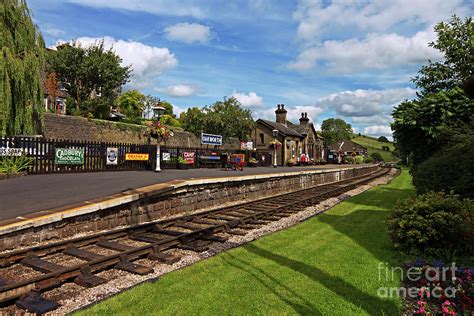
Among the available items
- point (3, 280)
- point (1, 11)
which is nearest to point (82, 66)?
point (1, 11)

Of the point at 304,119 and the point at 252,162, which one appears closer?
the point at 252,162

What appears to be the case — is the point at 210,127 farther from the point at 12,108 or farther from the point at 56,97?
the point at 12,108

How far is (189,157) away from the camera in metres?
24.9

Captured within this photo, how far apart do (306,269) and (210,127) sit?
4114cm

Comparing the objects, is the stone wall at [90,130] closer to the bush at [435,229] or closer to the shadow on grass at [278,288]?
the shadow on grass at [278,288]

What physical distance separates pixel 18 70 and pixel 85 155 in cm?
497

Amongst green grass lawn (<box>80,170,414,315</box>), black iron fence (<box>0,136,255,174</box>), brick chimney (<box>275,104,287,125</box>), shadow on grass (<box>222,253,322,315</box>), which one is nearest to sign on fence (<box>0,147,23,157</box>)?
black iron fence (<box>0,136,255,174</box>)

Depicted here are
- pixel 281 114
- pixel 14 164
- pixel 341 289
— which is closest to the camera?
pixel 341 289

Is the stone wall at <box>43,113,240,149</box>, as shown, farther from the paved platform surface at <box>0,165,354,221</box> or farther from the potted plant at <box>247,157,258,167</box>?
the paved platform surface at <box>0,165,354,221</box>

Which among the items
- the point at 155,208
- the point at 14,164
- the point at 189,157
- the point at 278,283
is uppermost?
the point at 189,157

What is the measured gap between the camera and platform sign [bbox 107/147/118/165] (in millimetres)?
18781

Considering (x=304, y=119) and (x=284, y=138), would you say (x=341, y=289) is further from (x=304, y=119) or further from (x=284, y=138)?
(x=304, y=119)

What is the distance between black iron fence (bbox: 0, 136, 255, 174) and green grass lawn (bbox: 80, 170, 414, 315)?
40.7 ft

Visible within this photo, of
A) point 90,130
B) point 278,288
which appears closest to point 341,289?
point 278,288
